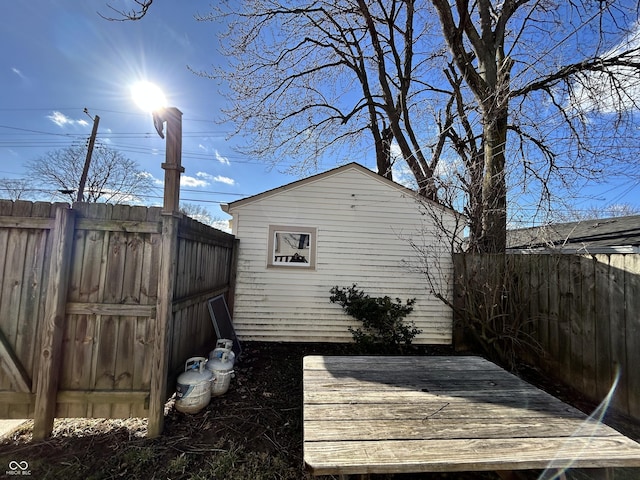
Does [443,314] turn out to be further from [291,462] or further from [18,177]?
[18,177]

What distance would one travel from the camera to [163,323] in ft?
7.92

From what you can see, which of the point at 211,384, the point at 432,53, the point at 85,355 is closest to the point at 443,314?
the point at 211,384

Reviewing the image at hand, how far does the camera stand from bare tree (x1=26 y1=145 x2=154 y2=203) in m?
16.0

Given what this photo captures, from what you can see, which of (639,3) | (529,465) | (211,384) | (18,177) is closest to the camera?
(529,465)

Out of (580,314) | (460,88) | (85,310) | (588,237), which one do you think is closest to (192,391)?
(85,310)

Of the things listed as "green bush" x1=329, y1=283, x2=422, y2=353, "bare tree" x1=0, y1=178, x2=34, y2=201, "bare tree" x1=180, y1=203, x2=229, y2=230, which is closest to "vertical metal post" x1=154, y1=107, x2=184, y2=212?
"green bush" x1=329, y1=283, x2=422, y2=353

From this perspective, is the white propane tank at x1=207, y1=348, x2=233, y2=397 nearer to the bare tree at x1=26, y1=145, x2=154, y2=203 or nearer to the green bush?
the green bush

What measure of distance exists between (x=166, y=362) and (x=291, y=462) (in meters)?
1.33

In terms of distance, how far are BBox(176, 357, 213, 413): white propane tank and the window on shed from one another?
9.16ft

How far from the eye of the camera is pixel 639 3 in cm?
458

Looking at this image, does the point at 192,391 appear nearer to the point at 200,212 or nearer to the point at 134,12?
the point at 134,12

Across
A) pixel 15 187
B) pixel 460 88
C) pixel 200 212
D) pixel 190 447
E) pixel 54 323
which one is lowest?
pixel 190 447

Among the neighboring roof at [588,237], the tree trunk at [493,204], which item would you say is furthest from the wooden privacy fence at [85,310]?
the neighboring roof at [588,237]

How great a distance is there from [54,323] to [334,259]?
4.06 meters
